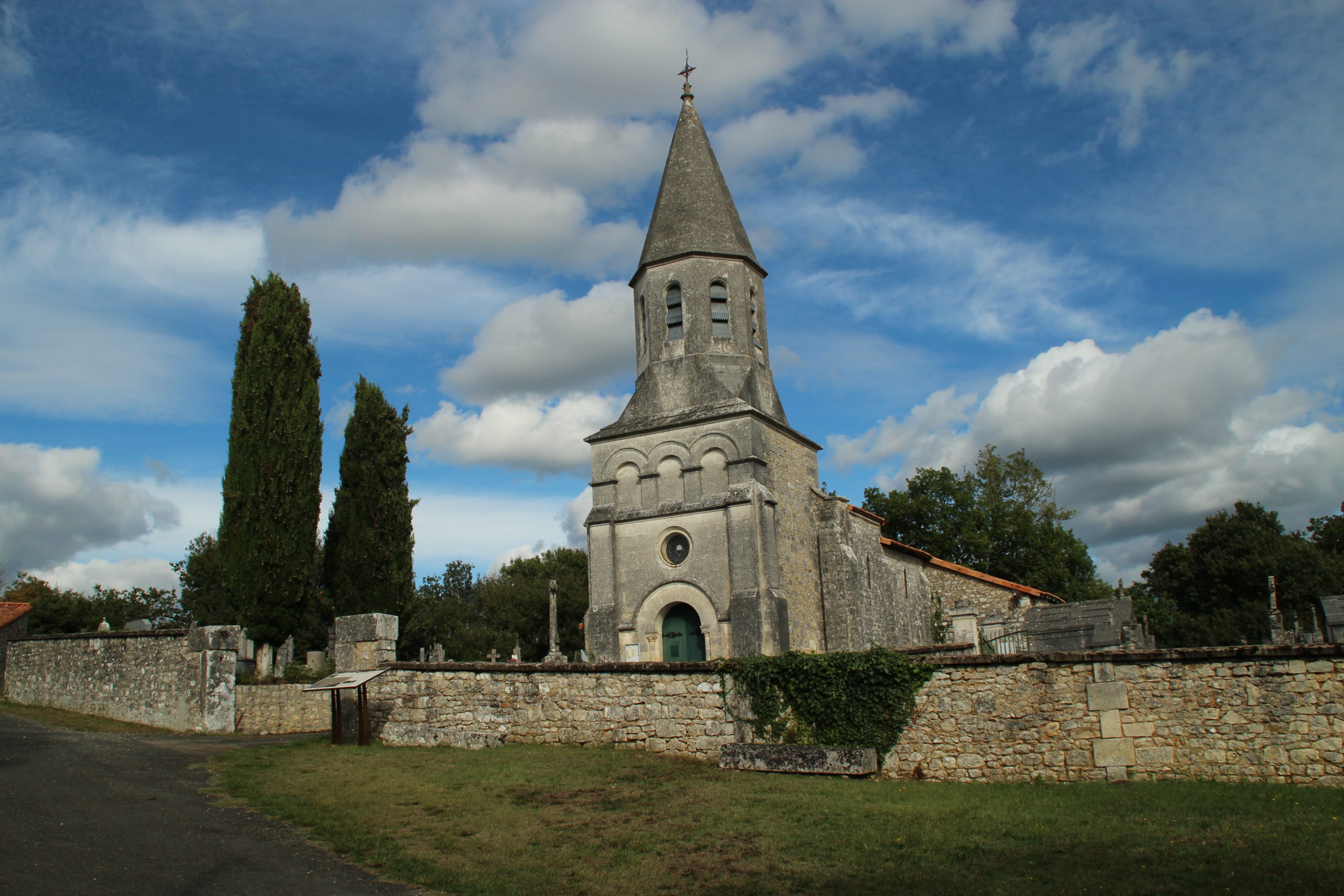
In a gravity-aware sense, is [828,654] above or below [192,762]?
above

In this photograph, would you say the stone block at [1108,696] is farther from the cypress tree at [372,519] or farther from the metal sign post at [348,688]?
the cypress tree at [372,519]

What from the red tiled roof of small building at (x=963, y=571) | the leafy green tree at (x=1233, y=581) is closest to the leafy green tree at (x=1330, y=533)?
the leafy green tree at (x=1233, y=581)

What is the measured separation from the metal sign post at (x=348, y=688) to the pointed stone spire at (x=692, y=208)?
13991 millimetres

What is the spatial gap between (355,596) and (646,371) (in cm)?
925

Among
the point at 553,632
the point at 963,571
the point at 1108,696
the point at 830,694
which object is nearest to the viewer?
the point at 1108,696

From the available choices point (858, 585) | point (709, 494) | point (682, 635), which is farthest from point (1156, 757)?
point (858, 585)

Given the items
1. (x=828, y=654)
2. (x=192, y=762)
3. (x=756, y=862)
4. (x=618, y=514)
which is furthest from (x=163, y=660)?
(x=756, y=862)

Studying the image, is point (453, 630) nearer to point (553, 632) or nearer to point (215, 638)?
point (553, 632)

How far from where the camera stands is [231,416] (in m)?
19.4

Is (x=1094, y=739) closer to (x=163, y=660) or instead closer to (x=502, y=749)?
(x=502, y=749)

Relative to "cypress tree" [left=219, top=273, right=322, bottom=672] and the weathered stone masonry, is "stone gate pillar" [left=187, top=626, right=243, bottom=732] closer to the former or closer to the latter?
"cypress tree" [left=219, top=273, right=322, bottom=672]

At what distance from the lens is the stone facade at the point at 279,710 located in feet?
50.4

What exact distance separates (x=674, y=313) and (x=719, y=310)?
3.91 feet

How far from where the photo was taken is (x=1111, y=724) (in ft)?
30.1
